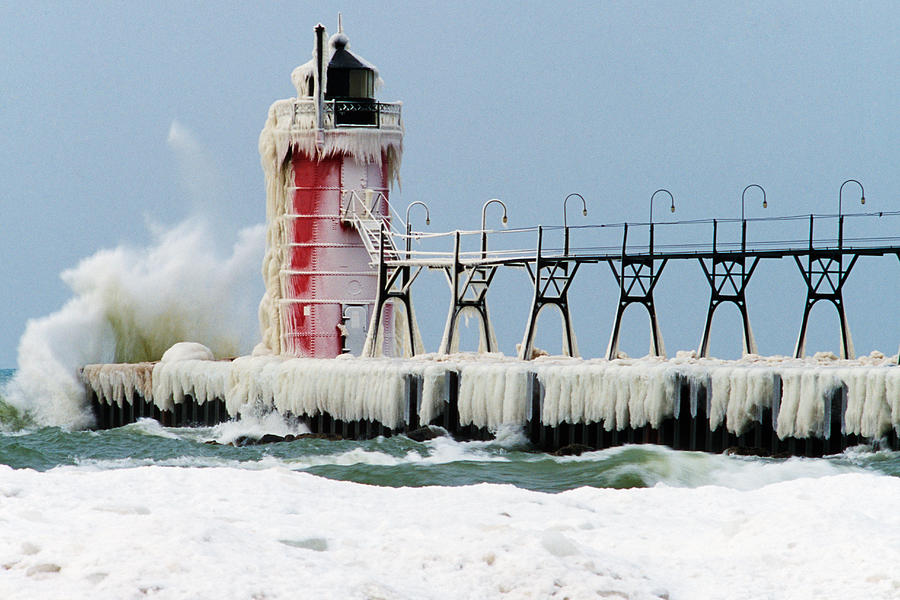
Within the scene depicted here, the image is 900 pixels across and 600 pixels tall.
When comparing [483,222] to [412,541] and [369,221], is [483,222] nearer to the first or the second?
[369,221]

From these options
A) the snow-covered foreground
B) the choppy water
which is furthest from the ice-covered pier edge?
the snow-covered foreground

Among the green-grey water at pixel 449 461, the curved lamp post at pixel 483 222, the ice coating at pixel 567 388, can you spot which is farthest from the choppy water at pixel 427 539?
the curved lamp post at pixel 483 222

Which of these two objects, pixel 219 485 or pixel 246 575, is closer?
pixel 246 575

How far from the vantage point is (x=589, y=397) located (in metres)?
21.3

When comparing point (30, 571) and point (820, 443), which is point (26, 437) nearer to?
point (820, 443)

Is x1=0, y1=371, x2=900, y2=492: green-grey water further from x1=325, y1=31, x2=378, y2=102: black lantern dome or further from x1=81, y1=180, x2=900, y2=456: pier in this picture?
x1=325, y1=31, x2=378, y2=102: black lantern dome

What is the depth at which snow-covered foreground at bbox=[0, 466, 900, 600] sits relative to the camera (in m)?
6.96

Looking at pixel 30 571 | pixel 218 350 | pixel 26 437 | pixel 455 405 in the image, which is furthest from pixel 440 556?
pixel 218 350

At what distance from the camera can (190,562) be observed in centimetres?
696

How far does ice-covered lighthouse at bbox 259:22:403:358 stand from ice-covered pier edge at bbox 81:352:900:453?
533 cm

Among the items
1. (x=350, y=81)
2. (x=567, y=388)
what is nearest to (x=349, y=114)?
(x=350, y=81)

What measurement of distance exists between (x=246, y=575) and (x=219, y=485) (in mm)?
2745

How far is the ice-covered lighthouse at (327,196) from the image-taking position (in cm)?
3375

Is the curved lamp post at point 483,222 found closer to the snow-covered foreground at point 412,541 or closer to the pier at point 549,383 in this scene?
the pier at point 549,383
